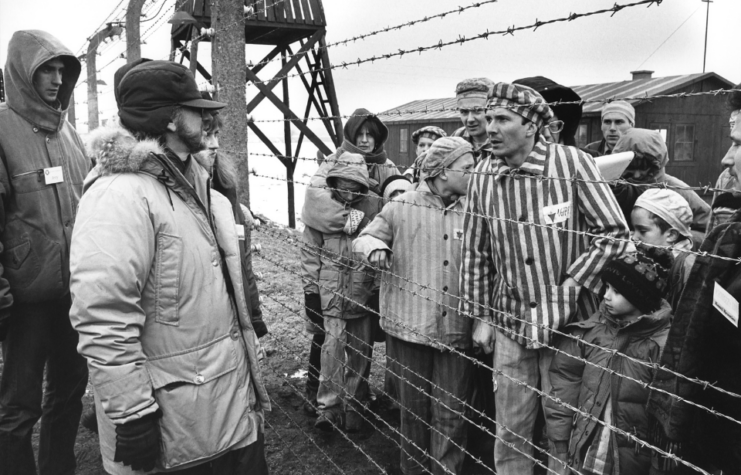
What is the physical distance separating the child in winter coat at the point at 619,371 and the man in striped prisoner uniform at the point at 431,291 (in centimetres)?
83

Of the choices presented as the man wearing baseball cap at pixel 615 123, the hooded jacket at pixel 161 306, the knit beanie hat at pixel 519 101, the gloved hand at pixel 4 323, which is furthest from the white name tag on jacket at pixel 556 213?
the gloved hand at pixel 4 323

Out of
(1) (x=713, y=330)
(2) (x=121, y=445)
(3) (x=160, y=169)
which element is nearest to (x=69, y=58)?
(3) (x=160, y=169)

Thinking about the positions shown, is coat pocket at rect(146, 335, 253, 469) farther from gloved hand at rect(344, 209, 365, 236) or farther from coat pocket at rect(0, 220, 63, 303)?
gloved hand at rect(344, 209, 365, 236)

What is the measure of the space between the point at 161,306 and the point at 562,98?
2.75m

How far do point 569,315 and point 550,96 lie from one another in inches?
63.3

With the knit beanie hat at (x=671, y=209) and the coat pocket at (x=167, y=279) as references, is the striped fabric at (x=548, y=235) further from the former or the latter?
the coat pocket at (x=167, y=279)

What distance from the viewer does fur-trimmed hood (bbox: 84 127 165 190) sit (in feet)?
6.95

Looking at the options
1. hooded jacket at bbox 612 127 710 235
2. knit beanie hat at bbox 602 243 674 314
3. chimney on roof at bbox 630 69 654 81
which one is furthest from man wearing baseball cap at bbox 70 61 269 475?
chimney on roof at bbox 630 69 654 81

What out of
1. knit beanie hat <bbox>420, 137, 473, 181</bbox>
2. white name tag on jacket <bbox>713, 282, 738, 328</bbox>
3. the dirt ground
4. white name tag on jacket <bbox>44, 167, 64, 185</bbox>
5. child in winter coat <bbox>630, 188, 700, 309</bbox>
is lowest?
the dirt ground

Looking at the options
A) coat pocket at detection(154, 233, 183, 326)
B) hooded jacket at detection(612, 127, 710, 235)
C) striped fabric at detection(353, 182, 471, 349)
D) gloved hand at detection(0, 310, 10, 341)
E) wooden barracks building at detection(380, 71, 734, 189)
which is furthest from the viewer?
wooden barracks building at detection(380, 71, 734, 189)

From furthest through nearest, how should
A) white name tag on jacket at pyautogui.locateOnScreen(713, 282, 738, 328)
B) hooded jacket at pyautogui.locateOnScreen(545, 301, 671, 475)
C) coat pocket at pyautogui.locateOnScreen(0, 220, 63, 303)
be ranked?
coat pocket at pyautogui.locateOnScreen(0, 220, 63, 303), hooded jacket at pyautogui.locateOnScreen(545, 301, 671, 475), white name tag on jacket at pyautogui.locateOnScreen(713, 282, 738, 328)

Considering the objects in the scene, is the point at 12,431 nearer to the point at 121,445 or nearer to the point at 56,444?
the point at 56,444

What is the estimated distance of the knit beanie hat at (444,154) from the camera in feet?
10.3

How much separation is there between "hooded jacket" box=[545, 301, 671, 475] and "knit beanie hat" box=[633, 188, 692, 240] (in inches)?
23.2
